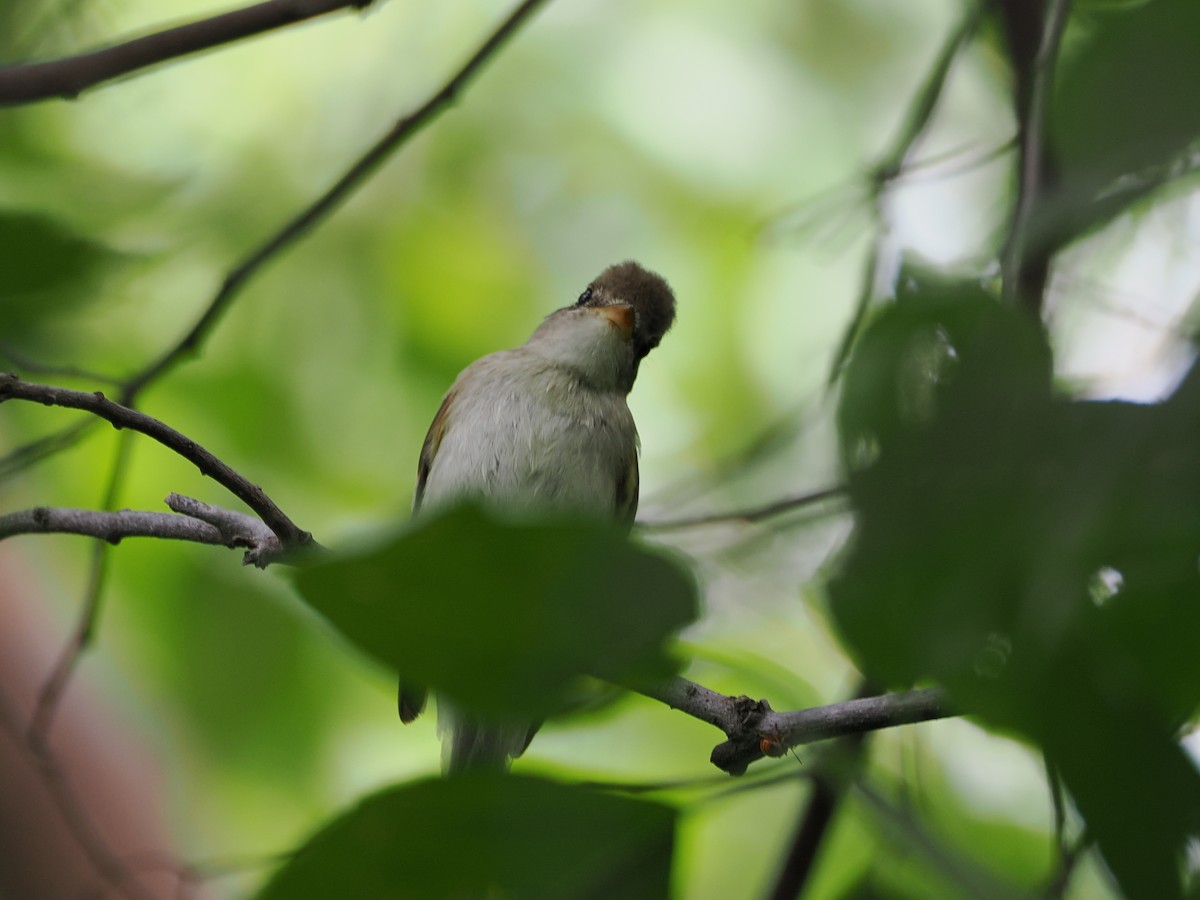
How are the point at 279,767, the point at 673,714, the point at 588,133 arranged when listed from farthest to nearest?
the point at 588,133, the point at 279,767, the point at 673,714

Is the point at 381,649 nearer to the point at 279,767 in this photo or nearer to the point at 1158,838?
the point at 1158,838

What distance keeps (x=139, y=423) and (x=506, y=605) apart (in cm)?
100

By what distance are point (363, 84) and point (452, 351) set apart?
1270 millimetres

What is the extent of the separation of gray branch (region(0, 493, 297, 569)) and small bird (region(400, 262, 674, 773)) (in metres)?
0.97

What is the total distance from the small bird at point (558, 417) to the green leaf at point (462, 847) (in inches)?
77.5

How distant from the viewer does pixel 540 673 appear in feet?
2.43

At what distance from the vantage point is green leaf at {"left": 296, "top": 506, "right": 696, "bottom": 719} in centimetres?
67

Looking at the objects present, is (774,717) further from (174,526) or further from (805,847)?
(805,847)

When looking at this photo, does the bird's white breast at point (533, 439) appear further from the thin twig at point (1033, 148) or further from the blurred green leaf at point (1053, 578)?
the blurred green leaf at point (1053, 578)

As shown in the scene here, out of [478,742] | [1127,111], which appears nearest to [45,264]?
[478,742]

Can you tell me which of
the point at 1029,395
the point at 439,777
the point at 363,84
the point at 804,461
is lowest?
the point at 804,461

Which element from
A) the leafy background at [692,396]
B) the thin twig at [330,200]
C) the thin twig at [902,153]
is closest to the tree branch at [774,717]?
the leafy background at [692,396]

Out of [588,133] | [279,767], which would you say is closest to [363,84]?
[588,133]

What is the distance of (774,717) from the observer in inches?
55.4
